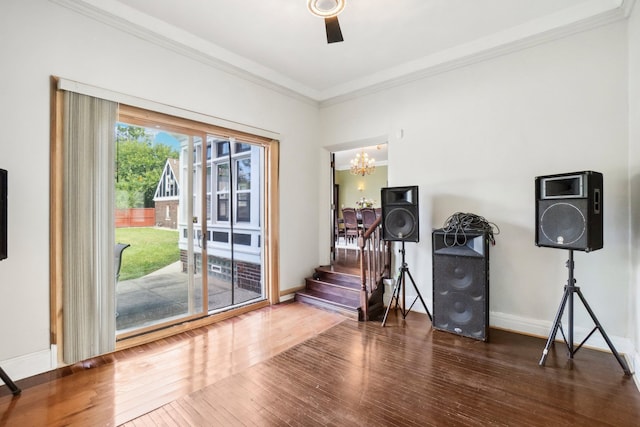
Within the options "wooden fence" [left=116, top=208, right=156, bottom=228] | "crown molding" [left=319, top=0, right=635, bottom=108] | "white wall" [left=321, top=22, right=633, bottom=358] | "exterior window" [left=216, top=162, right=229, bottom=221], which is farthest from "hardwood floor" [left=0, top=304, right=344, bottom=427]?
"crown molding" [left=319, top=0, right=635, bottom=108]

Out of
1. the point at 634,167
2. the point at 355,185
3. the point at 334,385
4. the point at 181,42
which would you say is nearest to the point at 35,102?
the point at 181,42

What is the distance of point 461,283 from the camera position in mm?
2957

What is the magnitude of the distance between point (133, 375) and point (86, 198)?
147 centimetres

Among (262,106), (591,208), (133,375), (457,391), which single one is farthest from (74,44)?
(591,208)

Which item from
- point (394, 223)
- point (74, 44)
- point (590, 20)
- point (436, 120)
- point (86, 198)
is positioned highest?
point (590, 20)

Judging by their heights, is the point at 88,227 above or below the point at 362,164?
below

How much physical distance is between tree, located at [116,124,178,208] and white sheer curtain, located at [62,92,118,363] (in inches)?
10.2

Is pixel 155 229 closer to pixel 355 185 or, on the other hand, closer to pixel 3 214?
pixel 3 214

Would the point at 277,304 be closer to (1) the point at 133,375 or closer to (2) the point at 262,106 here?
(1) the point at 133,375

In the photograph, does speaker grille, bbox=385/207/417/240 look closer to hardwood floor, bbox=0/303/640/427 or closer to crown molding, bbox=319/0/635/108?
hardwood floor, bbox=0/303/640/427

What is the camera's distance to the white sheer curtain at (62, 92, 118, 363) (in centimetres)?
242

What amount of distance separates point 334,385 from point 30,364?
2305 millimetres

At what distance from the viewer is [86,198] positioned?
2496 millimetres

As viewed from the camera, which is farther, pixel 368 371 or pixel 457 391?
pixel 368 371
